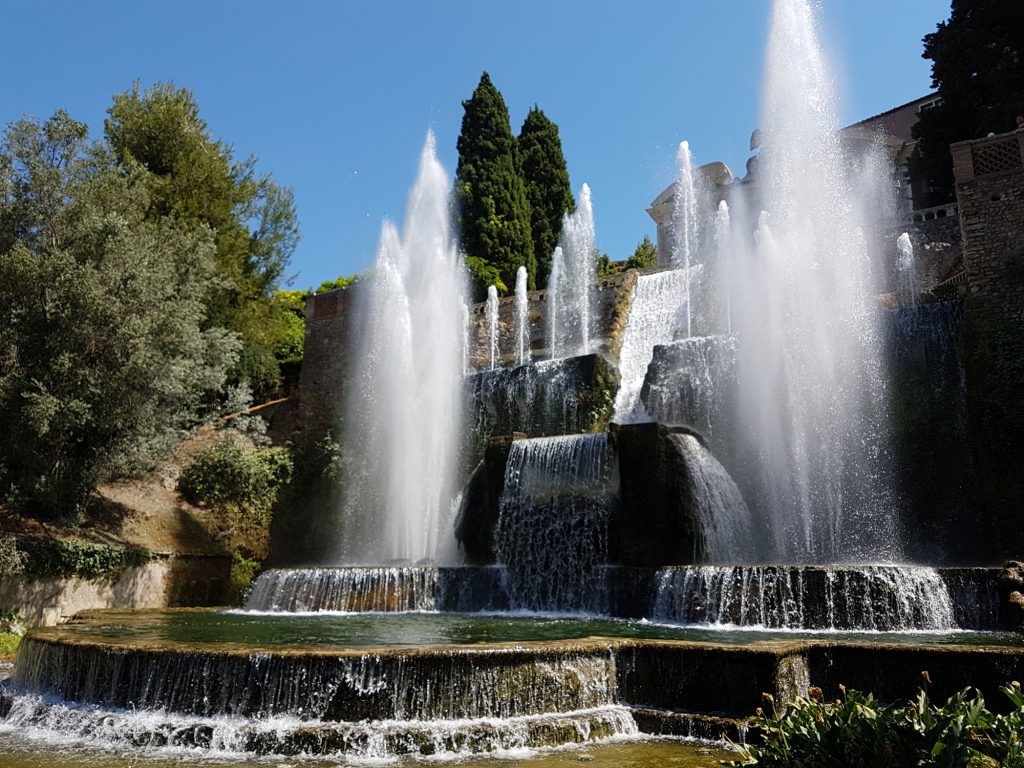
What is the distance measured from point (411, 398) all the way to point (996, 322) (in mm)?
11248

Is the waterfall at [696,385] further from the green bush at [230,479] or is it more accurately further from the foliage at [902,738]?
the foliage at [902,738]

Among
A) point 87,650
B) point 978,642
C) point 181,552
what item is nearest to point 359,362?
point 181,552

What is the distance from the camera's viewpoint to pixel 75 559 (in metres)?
12.8

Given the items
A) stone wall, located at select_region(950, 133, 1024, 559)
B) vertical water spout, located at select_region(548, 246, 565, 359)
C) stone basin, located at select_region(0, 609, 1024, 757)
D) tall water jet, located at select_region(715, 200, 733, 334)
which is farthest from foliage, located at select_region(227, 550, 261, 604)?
stone wall, located at select_region(950, 133, 1024, 559)

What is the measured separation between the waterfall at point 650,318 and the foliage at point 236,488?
836cm

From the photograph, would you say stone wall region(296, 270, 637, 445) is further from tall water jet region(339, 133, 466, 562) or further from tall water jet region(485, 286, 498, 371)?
tall water jet region(339, 133, 466, 562)

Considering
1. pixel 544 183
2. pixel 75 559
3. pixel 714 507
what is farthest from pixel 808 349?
pixel 544 183

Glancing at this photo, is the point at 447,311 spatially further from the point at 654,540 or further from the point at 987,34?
the point at 987,34

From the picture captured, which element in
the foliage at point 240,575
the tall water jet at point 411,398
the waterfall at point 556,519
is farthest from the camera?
the tall water jet at point 411,398

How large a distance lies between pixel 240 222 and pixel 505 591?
616 inches

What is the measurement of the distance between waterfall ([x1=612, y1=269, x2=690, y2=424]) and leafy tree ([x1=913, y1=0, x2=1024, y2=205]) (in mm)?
7301

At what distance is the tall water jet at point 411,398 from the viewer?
56.7ft

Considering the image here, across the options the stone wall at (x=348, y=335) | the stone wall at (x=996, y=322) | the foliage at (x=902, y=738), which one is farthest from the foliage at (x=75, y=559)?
the stone wall at (x=996, y=322)

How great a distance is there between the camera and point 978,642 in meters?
6.66
